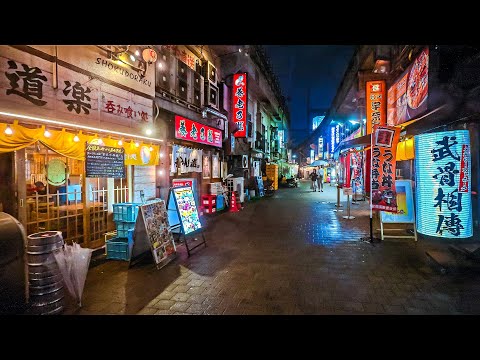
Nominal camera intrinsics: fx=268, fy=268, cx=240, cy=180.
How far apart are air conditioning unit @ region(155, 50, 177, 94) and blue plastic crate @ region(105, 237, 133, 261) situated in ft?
21.5

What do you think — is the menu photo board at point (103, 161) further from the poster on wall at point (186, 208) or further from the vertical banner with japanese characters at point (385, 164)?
the vertical banner with japanese characters at point (385, 164)

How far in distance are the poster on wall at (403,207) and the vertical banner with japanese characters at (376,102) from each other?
284 inches

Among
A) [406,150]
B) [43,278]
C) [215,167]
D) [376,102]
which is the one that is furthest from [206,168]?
[43,278]

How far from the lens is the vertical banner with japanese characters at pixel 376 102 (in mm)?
15859

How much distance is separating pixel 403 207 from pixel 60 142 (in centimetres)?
1097

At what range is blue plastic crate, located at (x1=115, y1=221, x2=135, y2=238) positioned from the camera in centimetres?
768

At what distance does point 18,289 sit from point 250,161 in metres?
20.9

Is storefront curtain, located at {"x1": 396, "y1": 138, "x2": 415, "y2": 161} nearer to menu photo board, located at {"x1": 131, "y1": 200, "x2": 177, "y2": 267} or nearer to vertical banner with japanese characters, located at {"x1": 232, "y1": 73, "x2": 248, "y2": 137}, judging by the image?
menu photo board, located at {"x1": 131, "y1": 200, "x2": 177, "y2": 267}

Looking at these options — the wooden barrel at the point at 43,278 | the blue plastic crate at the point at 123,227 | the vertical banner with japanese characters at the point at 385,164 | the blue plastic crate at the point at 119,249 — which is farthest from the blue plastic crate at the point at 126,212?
the vertical banner with japanese characters at the point at 385,164

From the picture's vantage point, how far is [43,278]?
189 inches

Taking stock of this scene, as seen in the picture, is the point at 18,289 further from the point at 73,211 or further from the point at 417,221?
the point at 417,221

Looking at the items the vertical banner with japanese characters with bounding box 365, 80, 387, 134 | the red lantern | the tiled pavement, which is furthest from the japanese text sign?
the vertical banner with japanese characters with bounding box 365, 80, 387, 134
